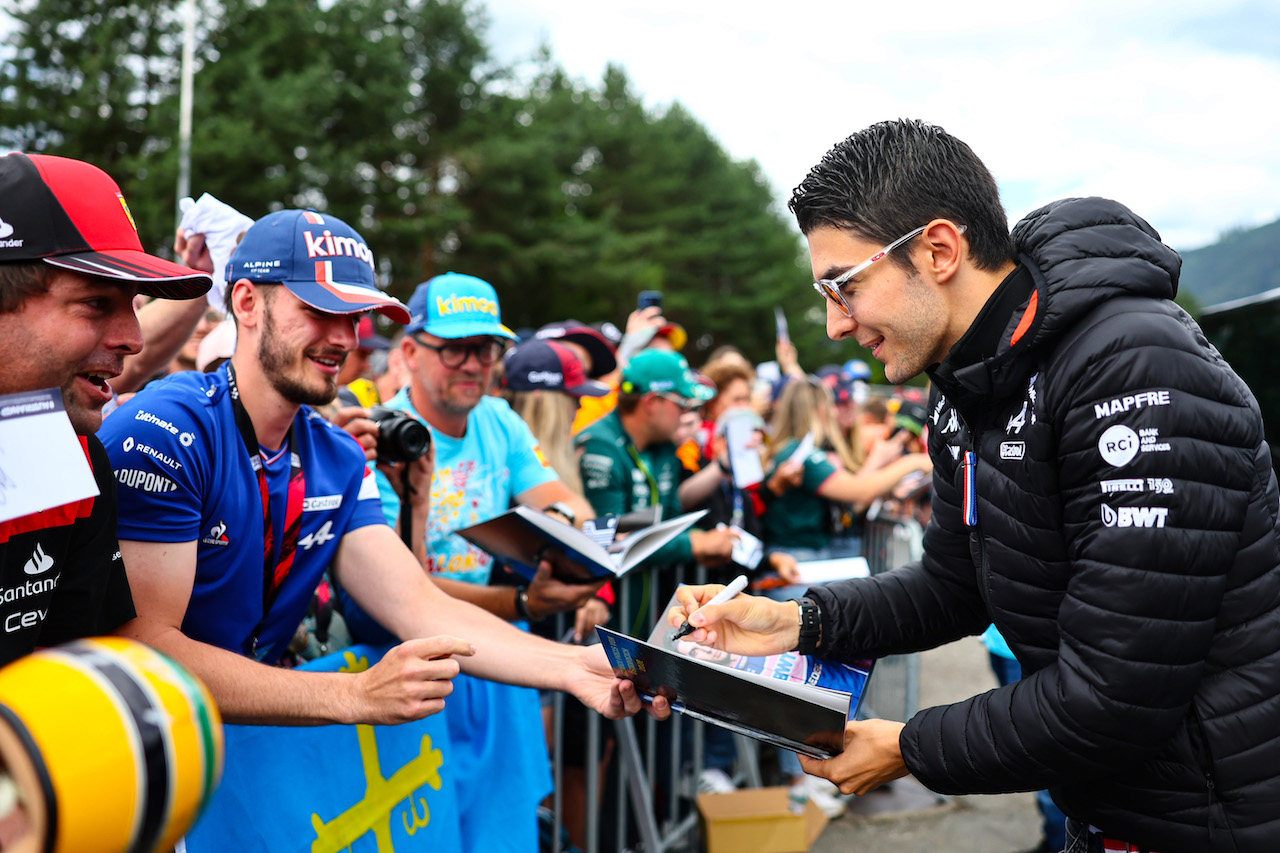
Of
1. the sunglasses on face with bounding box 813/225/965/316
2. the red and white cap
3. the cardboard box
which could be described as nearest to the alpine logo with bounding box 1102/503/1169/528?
the sunglasses on face with bounding box 813/225/965/316

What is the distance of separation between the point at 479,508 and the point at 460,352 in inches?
26.2

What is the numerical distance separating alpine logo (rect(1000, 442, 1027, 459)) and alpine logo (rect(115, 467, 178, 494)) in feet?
6.30

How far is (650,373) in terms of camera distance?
188 inches

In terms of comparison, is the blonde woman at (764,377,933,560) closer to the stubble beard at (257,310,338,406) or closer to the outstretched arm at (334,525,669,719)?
the outstretched arm at (334,525,669,719)

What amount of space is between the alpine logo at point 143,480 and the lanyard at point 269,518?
0.95 feet

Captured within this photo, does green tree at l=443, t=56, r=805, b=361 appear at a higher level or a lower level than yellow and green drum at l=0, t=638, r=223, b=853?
higher

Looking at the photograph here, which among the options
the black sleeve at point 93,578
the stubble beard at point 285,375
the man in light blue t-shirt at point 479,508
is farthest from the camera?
the man in light blue t-shirt at point 479,508

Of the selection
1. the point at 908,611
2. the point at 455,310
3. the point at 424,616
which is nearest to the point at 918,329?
the point at 908,611

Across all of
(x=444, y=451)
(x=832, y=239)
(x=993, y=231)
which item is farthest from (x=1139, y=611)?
(x=444, y=451)

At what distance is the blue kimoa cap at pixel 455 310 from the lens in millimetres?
3873

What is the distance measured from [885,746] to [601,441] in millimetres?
2899

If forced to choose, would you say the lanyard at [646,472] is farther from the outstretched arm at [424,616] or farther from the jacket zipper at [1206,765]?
the jacket zipper at [1206,765]

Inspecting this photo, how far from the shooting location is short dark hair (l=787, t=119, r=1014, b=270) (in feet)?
6.56

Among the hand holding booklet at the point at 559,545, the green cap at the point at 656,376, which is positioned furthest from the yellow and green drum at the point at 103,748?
the green cap at the point at 656,376
